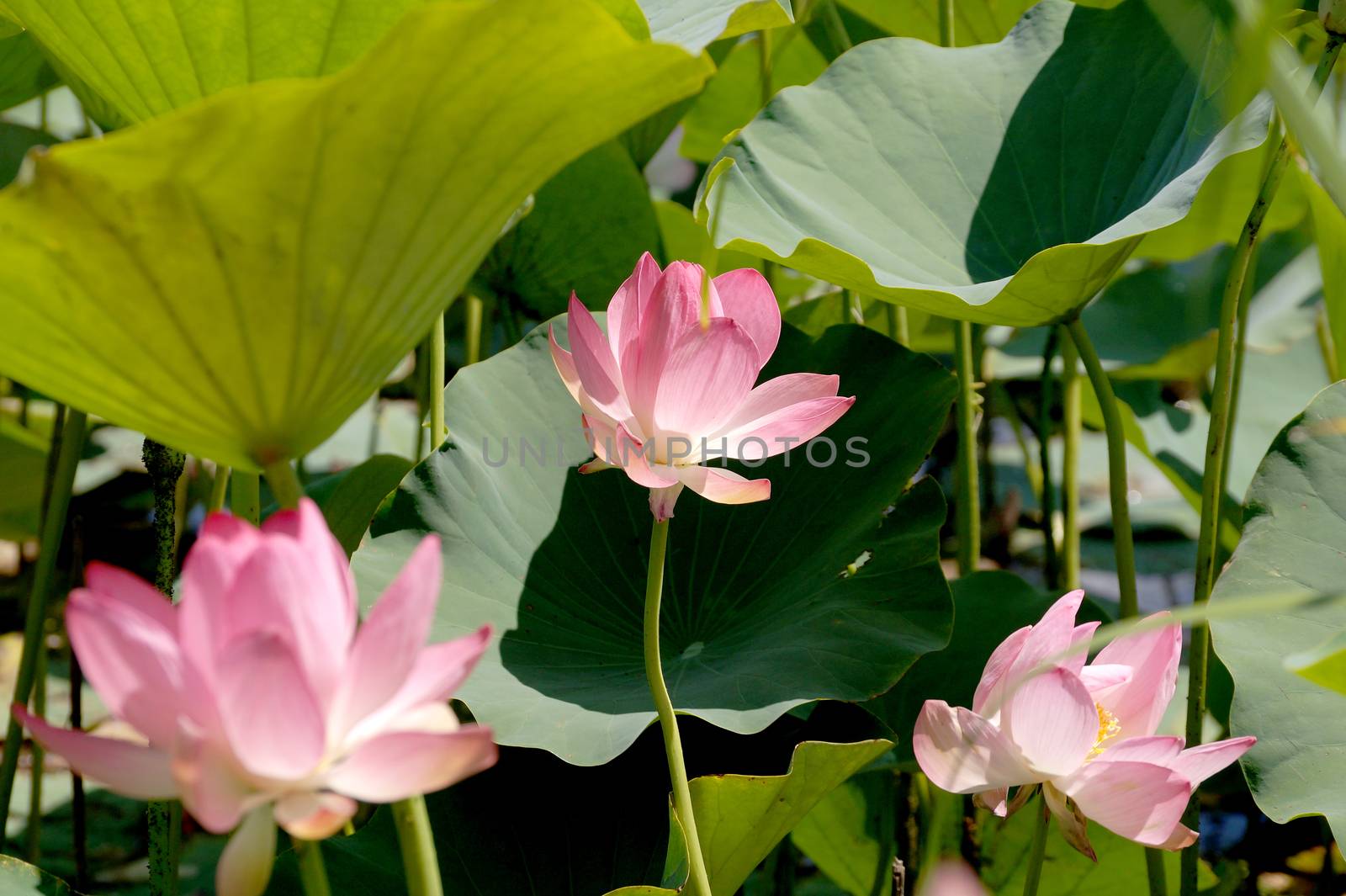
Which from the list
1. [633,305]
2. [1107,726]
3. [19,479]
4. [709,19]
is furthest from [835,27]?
[19,479]

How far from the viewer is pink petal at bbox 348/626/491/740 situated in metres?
0.35

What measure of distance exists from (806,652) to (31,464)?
3.57 ft

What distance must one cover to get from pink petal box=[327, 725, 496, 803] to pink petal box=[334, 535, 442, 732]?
17 millimetres

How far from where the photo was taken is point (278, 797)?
344mm

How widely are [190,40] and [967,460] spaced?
2.28 feet

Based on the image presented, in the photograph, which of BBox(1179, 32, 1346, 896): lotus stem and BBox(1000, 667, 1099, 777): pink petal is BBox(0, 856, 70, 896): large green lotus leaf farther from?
BBox(1179, 32, 1346, 896): lotus stem

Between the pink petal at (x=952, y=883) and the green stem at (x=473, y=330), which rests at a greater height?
the green stem at (x=473, y=330)

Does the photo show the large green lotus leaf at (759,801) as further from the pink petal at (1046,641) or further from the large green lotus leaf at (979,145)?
the large green lotus leaf at (979,145)

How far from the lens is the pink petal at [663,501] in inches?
21.6

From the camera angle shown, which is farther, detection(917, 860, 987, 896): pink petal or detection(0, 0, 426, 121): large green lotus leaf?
detection(0, 0, 426, 121): large green lotus leaf

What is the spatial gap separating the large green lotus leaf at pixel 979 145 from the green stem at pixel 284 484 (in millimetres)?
464

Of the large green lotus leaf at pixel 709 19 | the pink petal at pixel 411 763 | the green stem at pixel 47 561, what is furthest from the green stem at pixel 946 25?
the pink petal at pixel 411 763

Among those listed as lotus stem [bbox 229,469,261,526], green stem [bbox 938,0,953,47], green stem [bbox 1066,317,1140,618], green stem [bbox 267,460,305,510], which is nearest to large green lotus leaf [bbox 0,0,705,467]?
green stem [bbox 267,460,305,510]

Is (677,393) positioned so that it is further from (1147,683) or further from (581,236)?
(581,236)
